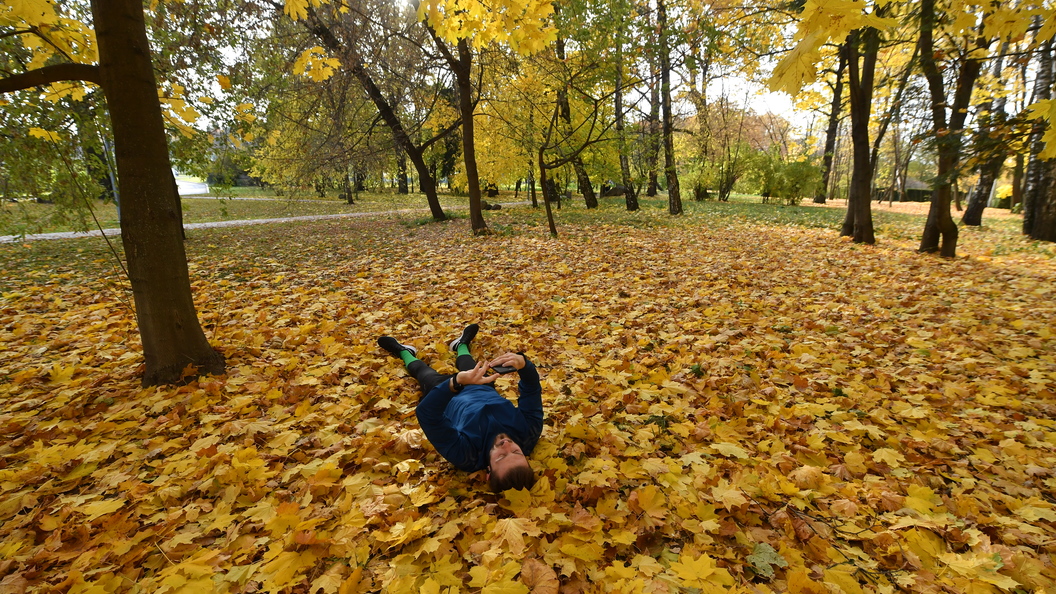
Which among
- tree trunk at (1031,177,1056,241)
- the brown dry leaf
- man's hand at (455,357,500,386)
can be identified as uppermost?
tree trunk at (1031,177,1056,241)

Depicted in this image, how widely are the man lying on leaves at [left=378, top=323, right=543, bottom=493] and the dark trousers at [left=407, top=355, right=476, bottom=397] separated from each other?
0.43 meters

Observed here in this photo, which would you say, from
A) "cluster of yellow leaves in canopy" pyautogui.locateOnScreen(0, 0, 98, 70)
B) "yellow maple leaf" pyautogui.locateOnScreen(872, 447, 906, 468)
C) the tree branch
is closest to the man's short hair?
"yellow maple leaf" pyautogui.locateOnScreen(872, 447, 906, 468)

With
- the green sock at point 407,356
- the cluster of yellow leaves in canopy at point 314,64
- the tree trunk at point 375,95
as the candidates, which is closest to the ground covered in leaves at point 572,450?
A: the green sock at point 407,356

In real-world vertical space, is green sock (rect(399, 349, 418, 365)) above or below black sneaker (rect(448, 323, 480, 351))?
below

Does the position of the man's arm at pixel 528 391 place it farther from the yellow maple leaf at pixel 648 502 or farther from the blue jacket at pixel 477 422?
the yellow maple leaf at pixel 648 502

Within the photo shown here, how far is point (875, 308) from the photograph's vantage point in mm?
5070

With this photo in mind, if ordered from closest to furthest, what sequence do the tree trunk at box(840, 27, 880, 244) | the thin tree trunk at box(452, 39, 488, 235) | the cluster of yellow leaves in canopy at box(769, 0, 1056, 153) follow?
1. the cluster of yellow leaves in canopy at box(769, 0, 1056, 153)
2. the tree trunk at box(840, 27, 880, 244)
3. the thin tree trunk at box(452, 39, 488, 235)

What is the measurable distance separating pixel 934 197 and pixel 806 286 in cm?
430

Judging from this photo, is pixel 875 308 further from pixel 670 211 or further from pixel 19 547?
pixel 670 211

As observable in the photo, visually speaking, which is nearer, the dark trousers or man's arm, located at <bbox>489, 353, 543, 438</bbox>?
man's arm, located at <bbox>489, 353, 543, 438</bbox>

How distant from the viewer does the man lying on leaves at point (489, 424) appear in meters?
2.39

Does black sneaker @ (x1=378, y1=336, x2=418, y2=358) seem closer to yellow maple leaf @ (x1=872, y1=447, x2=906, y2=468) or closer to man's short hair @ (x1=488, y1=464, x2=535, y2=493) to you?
man's short hair @ (x1=488, y1=464, x2=535, y2=493)

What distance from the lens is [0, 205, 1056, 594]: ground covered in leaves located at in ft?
6.17

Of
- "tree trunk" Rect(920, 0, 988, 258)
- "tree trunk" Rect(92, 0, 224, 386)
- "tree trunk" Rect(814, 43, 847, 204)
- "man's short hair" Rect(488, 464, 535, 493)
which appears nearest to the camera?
"man's short hair" Rect(488, 464, 535, 493)
